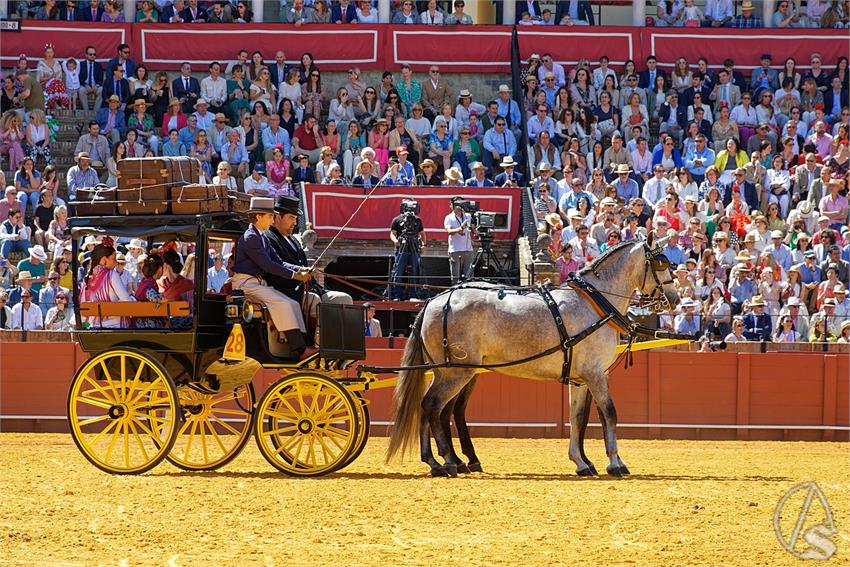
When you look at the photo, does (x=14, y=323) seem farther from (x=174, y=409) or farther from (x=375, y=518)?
(x=375, y=518)

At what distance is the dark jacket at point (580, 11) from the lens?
27891 mm

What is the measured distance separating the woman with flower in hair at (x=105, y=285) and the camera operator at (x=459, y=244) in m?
7.55

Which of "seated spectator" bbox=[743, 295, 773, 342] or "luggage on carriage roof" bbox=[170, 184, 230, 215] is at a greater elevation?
"luggage on carriage roof" bbox=[170, 184, 230, 215]

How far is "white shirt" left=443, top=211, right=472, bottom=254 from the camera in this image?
19.2 metres

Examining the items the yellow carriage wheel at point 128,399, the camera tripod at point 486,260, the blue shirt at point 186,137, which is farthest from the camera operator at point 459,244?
the yellow carriage wheel at point 128,399

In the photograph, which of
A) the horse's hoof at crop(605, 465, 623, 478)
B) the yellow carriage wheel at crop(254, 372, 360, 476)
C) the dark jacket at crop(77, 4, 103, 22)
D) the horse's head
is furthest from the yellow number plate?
the dark jacket at crop(77, 4, 103, 22)

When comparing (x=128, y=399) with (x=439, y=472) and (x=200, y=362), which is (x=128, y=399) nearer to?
(x=200, y=362)

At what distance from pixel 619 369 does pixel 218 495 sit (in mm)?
8760

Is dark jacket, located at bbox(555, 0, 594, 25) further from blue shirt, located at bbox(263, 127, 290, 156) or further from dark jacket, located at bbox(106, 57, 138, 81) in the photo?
dark jacket, located at bbox(106, 57, 138, 81)

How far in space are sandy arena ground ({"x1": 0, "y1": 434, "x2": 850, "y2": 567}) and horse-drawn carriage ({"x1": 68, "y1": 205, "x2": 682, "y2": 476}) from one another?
35cm

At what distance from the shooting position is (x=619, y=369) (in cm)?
1841

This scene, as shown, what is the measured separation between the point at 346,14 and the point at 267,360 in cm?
1585

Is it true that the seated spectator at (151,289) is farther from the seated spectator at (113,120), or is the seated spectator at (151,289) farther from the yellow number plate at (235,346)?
the seated spectator at (113,120)

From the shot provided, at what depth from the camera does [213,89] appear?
23750mm
